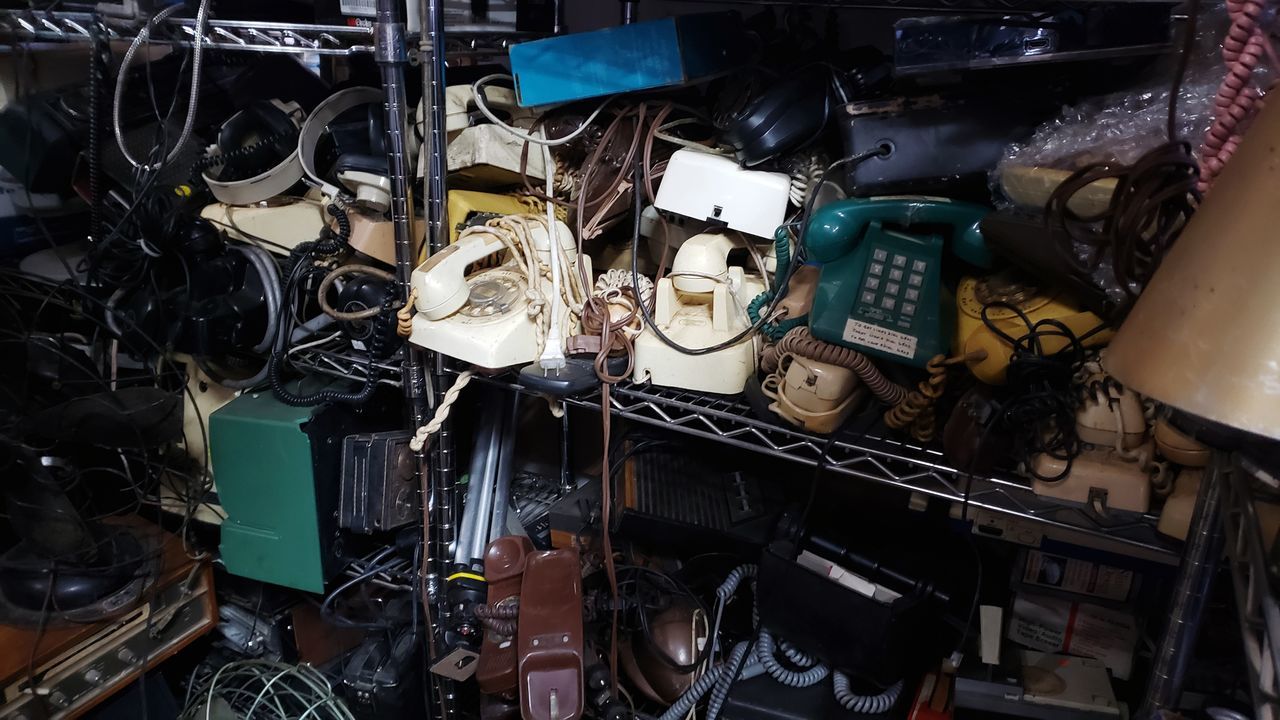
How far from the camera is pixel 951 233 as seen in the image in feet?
2.73

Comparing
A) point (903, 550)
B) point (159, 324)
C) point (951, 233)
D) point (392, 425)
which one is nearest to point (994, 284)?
point (951, 233)

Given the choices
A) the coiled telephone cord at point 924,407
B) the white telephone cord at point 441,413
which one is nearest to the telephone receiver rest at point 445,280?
the white telephone cord at point 441,413

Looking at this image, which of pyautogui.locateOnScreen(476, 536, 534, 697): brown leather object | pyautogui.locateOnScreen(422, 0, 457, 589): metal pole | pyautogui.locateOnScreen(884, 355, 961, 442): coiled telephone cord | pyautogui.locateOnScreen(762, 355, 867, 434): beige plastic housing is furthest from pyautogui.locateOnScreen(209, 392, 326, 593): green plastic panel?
pyautogui.locateOnScreen(884, 355, 961, 442): coiled telephone cord

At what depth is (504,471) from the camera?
127 cm

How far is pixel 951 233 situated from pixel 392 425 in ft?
2.94

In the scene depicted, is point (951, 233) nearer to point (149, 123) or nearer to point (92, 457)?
point (149, 123)

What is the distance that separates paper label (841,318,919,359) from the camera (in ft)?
2.64

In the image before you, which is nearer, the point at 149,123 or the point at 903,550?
the point at 903,550

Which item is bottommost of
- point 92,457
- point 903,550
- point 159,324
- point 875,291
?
point 92,457

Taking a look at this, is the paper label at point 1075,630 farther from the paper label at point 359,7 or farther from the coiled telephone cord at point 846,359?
the paper label at point 359,7

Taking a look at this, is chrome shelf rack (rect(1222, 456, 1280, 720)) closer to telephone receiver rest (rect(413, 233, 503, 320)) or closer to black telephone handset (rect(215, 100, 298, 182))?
telephone receiver rest (rect(413, 233, 503, 320))

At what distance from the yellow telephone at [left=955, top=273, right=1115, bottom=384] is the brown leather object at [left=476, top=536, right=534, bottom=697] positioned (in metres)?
0.61

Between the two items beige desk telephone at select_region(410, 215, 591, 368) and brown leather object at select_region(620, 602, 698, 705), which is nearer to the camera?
beige desk telephone at select_region(410, 215, 591, 368)

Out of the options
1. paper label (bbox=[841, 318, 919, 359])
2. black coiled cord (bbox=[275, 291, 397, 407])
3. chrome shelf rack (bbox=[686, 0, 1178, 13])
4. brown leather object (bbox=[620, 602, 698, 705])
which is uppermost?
chrome shelf rack (bbox=[686, 0, 1178, 13])
